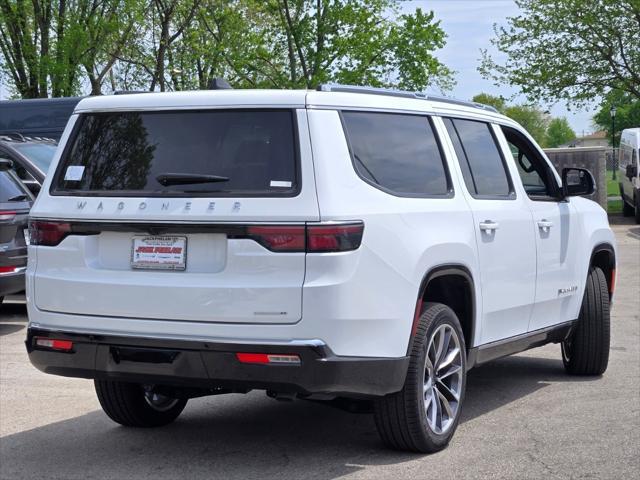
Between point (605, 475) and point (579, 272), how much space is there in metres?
2.61

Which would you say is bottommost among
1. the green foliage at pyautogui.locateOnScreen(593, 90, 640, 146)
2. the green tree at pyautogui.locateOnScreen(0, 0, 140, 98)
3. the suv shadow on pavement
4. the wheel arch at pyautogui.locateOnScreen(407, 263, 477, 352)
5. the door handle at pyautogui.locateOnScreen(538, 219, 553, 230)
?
the suv shadow on pavement

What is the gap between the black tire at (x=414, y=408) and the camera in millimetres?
5621

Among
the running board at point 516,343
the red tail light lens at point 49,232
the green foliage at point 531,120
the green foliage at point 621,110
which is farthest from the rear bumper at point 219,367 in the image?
the green foliage at point 531,120

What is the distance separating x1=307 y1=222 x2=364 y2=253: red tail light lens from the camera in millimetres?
5086

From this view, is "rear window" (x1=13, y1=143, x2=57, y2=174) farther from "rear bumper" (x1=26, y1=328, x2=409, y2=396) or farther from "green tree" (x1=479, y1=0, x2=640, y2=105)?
"green tree" (x1=479, y1=0, x2=640, y2=105)

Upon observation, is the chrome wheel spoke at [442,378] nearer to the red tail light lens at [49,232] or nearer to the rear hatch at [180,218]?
the rear hatch at [180,218]

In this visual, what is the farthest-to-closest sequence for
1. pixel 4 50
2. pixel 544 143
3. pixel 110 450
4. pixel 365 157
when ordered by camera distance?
1. pixel 544 143
2. pixel 4 50
3. pixel 110 450
4. pixel 365 157

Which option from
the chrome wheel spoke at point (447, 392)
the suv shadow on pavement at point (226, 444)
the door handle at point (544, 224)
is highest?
the door handle at point (544, 224)

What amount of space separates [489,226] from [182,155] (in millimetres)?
1959

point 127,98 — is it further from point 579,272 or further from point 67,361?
point 579,272

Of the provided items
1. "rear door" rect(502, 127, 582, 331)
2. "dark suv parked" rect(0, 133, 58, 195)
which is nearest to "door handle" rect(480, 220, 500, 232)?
"rear door" rect(502, 127, 582, 331)

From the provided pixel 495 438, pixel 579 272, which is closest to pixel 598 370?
pixel 579 272

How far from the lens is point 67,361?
220 inches

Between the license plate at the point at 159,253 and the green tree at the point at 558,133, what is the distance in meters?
164
